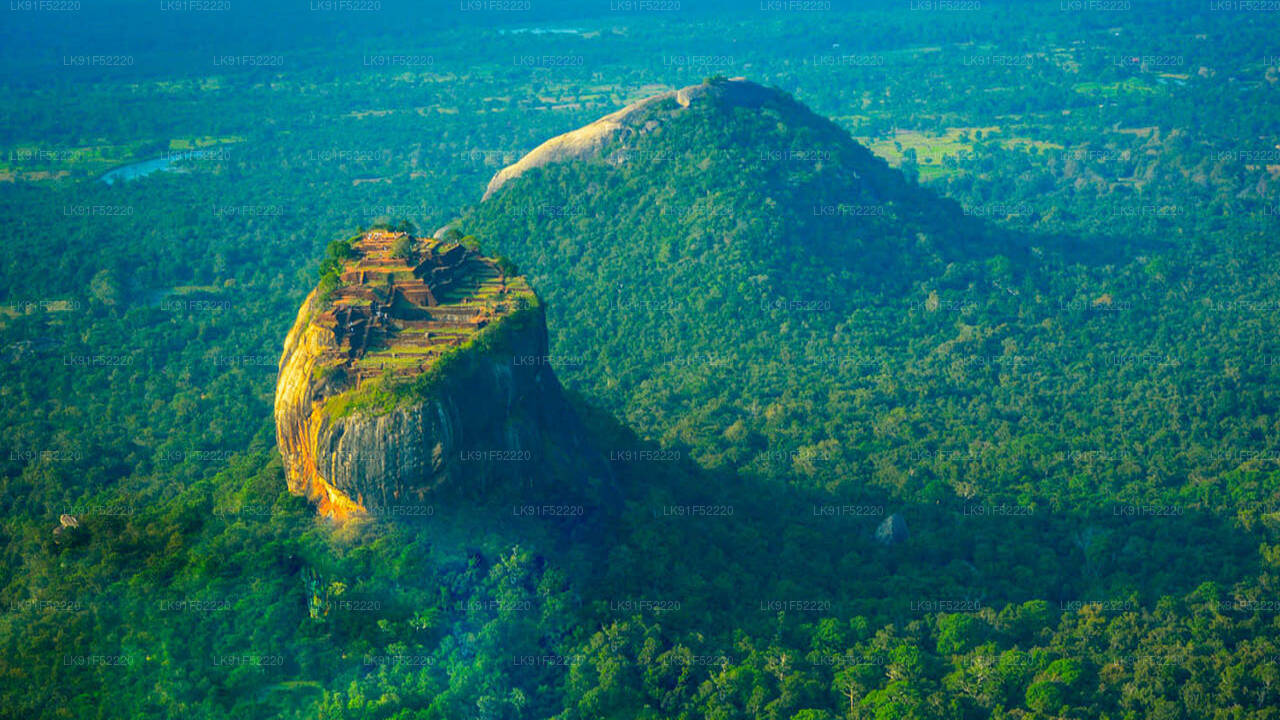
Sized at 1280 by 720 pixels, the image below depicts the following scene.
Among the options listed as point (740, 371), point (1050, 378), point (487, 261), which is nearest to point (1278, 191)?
point (1050, 378)

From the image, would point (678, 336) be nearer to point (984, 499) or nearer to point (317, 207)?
point (984, 499)

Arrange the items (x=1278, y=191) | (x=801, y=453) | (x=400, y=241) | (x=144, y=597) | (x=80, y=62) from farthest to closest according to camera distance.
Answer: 1. (x=80, y=62)
2. (x=1278, y=191)
3. (x=801, y=453)
4. (x=400, y=241)
5. (x=144, y=597)

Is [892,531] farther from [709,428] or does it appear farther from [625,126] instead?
[625,126]

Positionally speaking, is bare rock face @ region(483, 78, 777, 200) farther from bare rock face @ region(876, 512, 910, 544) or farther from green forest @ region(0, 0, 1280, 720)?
bare rock face @ region(876, 512, 910, 544)

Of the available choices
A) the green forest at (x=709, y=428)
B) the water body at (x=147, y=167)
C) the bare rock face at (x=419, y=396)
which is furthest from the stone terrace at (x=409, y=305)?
the water body at (x=147, y=167)

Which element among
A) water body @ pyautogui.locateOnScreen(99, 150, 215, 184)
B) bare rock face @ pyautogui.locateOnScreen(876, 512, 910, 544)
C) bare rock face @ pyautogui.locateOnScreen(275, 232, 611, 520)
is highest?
water body @ pyautogui.locateOnScreen(99, 150, 215, 184)

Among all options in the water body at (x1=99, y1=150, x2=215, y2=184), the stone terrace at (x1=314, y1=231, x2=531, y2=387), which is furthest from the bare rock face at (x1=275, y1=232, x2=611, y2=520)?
the water body at (x1=99, y1=150, x2=215, y2=184)

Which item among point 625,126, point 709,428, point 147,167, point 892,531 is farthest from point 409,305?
point 147,167
